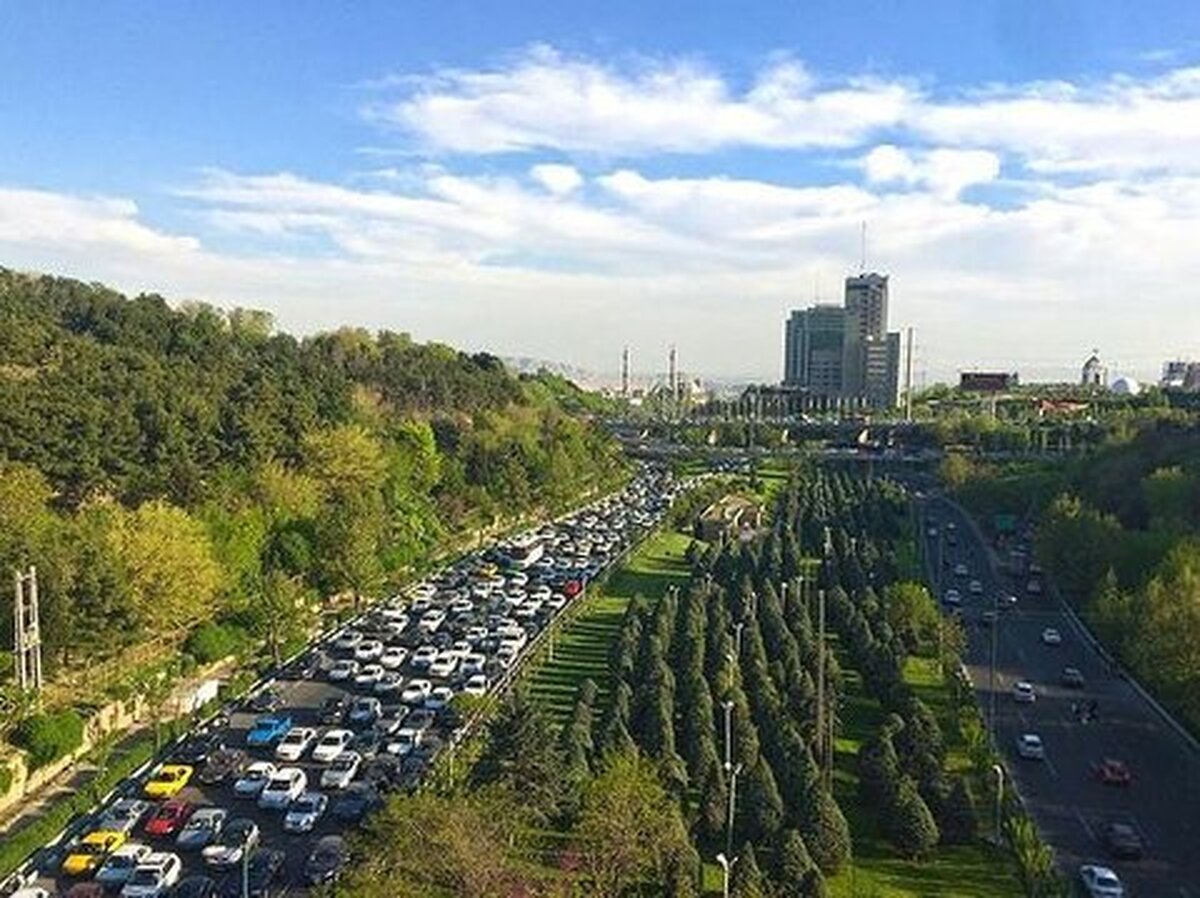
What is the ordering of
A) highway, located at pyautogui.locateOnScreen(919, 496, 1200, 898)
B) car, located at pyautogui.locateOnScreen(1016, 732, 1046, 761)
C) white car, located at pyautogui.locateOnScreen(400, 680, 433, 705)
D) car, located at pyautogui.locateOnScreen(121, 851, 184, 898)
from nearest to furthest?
car, located at pyautogui.locateOnScreen(121, 851, 184, 898) → highway, located at pyautogui.locateOnScreen(919, 496, 1200, 898) → car, located at pyautogui.locateOnScreen(1016, 732, 1046, 761) → white car, located at pyautogui.locateOnScreen(400, 680, 433, 705)

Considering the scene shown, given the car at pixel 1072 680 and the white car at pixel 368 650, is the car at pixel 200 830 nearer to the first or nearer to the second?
the white car at pixel 368 650

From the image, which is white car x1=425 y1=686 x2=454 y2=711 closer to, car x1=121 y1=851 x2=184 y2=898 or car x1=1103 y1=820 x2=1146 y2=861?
car x1=121 y1=851 x2=184 y2=898

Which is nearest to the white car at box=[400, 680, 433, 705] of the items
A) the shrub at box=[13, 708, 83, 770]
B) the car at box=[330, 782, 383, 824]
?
the car at box=[330, 782, 383, 824]

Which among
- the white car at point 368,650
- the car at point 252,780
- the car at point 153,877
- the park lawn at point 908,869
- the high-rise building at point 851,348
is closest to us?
the car at point 153,877

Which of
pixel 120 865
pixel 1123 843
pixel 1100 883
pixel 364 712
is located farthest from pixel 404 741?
pixel 1123 843

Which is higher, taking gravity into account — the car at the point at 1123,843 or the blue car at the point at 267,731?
the car at the point at 1123,843

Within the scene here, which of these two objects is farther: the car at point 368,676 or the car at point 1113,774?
the car at point 368,676

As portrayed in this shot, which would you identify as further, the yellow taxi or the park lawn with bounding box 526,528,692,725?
the park lawn with bounding box 526,528,692,725

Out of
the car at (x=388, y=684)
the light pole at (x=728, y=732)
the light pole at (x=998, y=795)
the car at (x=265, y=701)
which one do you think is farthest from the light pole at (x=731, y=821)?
the car at (x=265, y=701)
